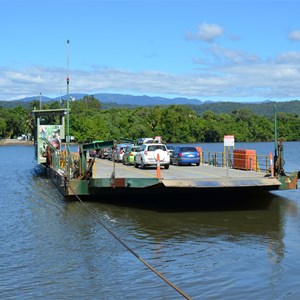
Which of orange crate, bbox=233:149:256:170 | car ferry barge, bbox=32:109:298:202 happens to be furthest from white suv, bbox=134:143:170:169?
car ferry barge, bbox=32:109:298:202

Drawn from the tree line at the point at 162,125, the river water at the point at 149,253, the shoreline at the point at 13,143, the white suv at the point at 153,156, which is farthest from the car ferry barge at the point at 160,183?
the shoreline at the point at 13,143

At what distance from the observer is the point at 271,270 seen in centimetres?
1177

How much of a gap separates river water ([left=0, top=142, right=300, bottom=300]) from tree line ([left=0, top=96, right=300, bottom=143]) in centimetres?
12360

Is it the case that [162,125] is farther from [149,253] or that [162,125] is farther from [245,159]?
[149,253]

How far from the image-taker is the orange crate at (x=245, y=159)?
88.8 ft

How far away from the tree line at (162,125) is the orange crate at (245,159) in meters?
115

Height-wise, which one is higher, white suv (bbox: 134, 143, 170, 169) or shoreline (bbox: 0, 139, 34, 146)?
white suv (bbox: 134, 143, 170, 169)

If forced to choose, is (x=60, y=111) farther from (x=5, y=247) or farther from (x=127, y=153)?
(x=5, y=247)

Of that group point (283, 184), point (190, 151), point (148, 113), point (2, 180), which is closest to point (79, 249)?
point (283, 184)

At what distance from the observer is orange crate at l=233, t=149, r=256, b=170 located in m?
27.1

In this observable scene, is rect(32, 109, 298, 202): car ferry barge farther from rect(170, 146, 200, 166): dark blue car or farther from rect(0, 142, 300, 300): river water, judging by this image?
rect(170, 146, 200, 166): dark blue car

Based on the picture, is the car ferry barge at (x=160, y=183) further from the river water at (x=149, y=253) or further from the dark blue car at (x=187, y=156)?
the dark blue car at (x=187, y=156)

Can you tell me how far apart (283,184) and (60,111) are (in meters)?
21.3

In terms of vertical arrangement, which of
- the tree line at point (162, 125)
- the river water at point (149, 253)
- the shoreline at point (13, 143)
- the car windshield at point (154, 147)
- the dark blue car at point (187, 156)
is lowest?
the river water at point (149, 253)
